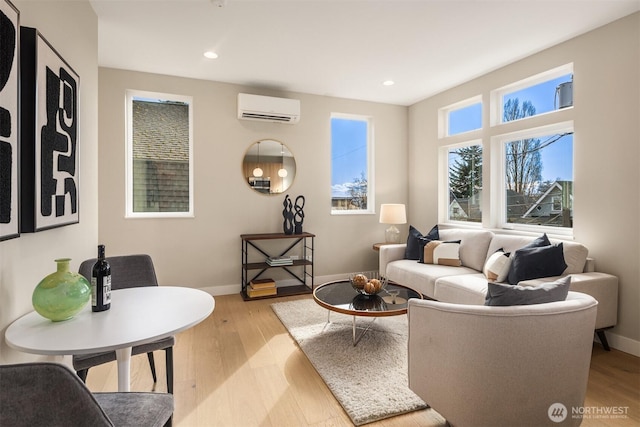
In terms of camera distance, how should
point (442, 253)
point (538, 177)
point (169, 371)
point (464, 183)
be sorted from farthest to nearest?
point (464, 183) < point (442, 253) < point (538, 177) < point (169, 371)

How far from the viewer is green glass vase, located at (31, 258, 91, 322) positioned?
1.25 metres

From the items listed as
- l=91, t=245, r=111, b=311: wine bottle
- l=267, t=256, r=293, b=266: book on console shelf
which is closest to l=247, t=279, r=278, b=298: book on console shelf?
l=267, t=256, r=293, b=266: book on console shelf

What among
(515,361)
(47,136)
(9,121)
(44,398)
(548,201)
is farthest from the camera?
(548,201)

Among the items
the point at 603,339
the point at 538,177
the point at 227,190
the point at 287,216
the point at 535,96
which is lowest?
the point at 603,339

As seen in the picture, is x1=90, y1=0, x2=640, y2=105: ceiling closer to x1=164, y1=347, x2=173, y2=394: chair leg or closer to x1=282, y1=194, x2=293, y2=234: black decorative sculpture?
x1=282, y1=194, x2=293, y2=234: black decorative sculpture

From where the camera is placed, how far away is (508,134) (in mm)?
3666

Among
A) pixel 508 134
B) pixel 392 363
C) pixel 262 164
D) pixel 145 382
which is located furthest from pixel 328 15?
pixel 145 382

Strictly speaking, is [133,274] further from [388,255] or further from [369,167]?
[369,167]

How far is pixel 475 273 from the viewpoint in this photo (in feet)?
11.2

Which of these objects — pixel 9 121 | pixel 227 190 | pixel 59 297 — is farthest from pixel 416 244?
pixel 9 121

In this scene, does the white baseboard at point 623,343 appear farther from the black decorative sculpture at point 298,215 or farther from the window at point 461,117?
the black decorative sculpture at point 298,215

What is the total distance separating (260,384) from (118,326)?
3.93 feet

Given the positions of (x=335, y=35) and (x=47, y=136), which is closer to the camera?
(x=47, y=136)

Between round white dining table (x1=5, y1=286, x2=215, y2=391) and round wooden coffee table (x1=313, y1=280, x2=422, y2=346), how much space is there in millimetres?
1231
